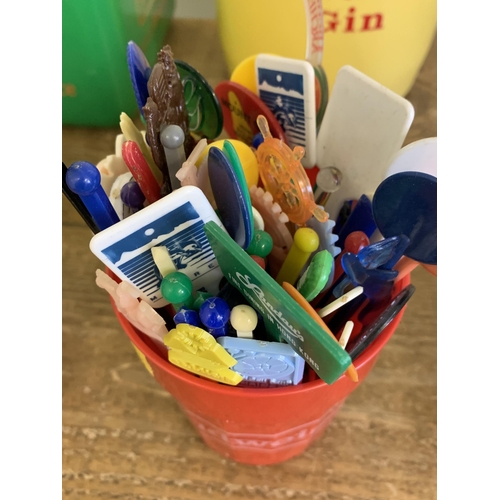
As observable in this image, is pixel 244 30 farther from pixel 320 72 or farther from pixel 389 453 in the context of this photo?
pixel 389 453

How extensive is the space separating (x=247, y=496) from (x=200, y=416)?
0.08 meters

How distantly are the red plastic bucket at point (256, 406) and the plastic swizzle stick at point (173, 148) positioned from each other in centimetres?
10

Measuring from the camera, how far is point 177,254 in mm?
299

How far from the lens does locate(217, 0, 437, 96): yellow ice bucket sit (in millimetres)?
440

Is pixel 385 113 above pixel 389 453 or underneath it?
above

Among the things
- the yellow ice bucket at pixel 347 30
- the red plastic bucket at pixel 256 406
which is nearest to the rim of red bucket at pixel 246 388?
the red plastic bucket at pixel 256 406

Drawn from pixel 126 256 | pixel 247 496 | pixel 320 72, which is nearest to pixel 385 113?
pixel 320 72

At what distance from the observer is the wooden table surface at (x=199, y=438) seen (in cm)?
39

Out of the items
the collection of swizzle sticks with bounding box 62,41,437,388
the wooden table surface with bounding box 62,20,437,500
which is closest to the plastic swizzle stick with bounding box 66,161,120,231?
the collection of swizzle sticks with bounding box 62,41,437,388

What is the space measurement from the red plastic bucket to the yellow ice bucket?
0.80 ft

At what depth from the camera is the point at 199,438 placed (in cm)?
41

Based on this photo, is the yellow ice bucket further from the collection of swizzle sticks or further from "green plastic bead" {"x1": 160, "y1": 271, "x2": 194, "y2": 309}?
"green plastic bead" {"x1": 160, "y1": 271, "x2": 194, "y2": 309}

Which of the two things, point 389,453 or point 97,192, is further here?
point 389,453

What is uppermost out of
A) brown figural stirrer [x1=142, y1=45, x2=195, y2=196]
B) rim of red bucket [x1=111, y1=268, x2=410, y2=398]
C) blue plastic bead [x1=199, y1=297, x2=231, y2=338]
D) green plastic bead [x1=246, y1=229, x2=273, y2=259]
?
brown figural stirrer [x1=142, y1=45, x2=195, y2=196]
